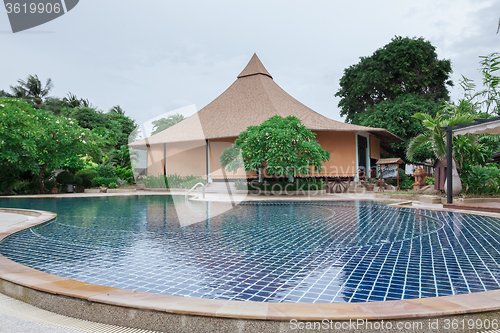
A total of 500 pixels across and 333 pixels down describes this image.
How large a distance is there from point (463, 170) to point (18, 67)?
4252cm

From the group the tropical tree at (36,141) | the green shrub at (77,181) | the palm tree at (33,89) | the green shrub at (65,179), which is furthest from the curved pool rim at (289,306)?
the palm tree at (33,89)

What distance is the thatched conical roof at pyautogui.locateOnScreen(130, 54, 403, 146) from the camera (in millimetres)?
20578

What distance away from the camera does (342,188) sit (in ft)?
58.8

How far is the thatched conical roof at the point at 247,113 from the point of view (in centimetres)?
2058

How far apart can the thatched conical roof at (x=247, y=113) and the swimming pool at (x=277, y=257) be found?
44.4ft

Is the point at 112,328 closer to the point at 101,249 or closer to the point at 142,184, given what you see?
the point at 101,249

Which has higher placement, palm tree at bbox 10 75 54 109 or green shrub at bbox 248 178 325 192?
palm tree at bbox 10 75 54 109

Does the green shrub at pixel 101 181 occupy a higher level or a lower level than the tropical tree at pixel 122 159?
lower

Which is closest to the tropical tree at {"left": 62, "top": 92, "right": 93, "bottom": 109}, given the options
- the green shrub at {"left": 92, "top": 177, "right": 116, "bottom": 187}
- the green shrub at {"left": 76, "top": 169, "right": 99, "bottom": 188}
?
the green shrub at {"left": 76, "top": 169, "right": 99, "bottom": 188}

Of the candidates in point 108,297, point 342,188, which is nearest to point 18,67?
point 342,188

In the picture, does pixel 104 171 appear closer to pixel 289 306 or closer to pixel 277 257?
pixel 277 257

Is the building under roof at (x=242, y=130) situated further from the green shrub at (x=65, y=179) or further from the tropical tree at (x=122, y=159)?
the green shrub at (x=65, y=179)

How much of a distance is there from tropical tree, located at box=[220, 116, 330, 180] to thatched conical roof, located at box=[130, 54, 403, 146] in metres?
4.81

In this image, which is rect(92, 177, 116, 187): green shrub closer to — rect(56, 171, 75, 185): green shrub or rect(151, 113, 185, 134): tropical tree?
rect(56, 171, 75, 185): green shrub
